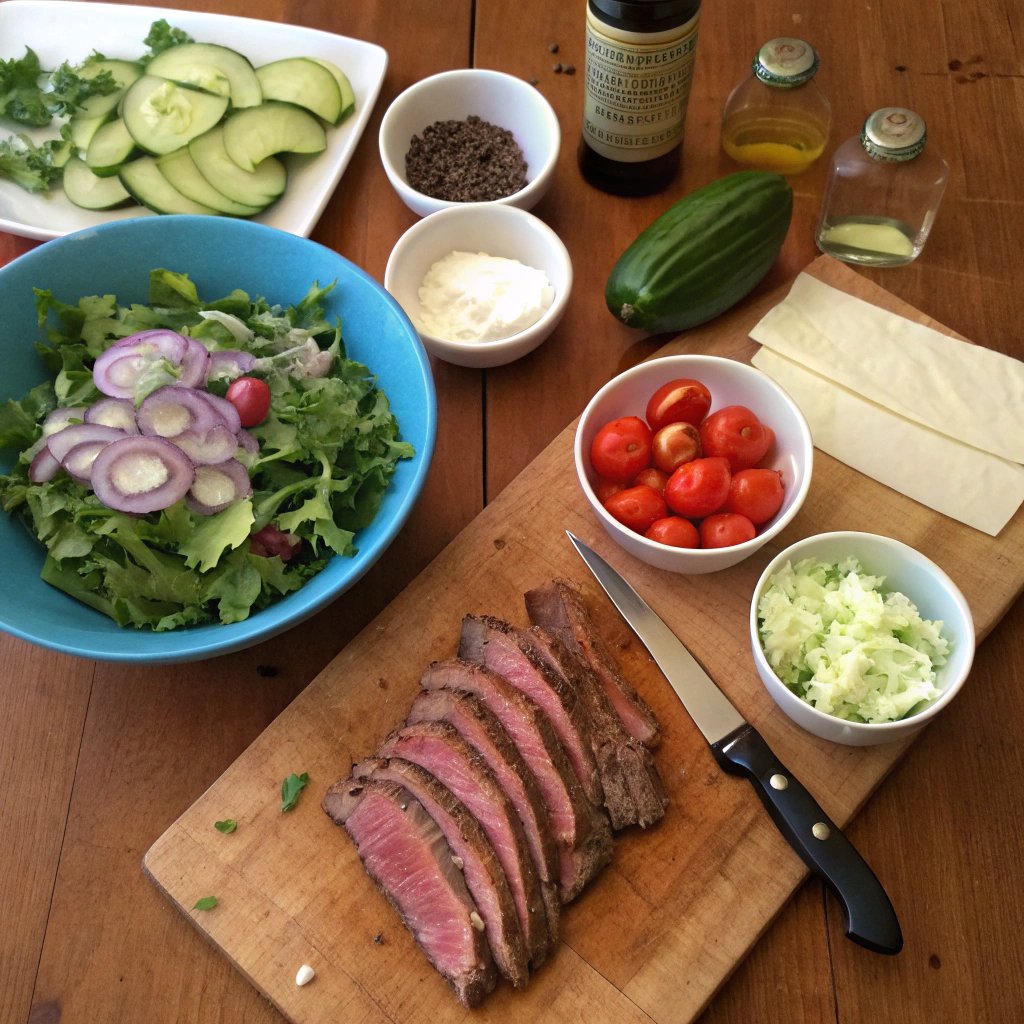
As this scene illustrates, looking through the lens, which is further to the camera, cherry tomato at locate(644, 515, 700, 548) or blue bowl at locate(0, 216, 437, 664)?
cherry tomato at locate(644, 515, 700, 548)

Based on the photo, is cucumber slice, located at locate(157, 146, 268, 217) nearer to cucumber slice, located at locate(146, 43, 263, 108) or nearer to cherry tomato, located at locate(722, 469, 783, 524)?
cucumber slice, located at locate(146, 43, 263, 108)

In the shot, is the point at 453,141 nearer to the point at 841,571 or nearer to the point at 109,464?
the point at 109,464

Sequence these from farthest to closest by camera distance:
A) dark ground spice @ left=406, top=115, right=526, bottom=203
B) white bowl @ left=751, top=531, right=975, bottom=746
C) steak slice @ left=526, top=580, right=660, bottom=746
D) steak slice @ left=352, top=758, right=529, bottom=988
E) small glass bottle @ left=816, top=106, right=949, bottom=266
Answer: dark ground spice @ left=406, top=115, right=526, bottom=203, small glass bottle @ left=816, top=106, right=949, bottom=266, steak slice @ left=526, top=580, right=660, bottom=746, white bowl @ left=751, top=531, right=975, bottom=746, steak slice @ left=352, top=758, right=529, bottom=988

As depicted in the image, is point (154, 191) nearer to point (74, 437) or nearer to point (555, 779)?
point (74, 437)

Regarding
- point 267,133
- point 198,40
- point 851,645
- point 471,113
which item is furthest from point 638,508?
point 198,40

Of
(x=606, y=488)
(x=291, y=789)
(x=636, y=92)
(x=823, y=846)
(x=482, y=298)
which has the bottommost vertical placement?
(x=823, y=846)

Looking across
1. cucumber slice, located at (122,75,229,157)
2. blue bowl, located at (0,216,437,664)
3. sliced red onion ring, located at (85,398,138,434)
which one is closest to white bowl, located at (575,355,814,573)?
blue bowl, located at (0,216,437,664)

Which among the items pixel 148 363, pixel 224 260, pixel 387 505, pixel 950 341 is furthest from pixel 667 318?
pixel 148 363
